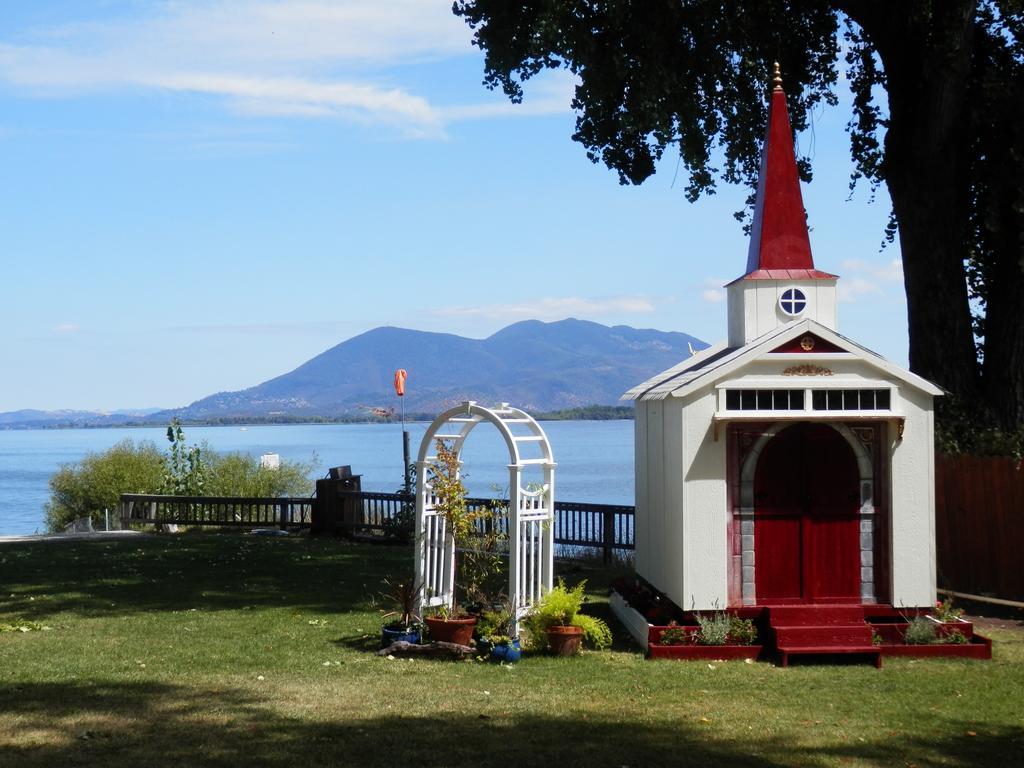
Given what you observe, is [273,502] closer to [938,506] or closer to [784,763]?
[938,506]

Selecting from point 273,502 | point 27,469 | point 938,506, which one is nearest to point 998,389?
point 938,506

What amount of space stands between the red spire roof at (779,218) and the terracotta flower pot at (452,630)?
518cm

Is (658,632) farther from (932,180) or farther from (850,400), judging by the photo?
(932,180)

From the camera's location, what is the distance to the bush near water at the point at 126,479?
33688 mm

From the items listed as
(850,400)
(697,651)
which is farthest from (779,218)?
(697,651)

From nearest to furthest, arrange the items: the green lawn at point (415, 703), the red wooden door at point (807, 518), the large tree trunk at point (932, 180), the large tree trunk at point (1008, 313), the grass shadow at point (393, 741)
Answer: the grass shadow at point (393, 741) → the green lawn at point (415, 703) → the red wooden door at point (807, 518) → the large tree trunk at point (1008, 313) → the large tree trunk at point (932, 180)

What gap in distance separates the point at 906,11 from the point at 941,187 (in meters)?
2.71

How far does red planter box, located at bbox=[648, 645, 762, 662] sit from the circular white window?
402 centimetres

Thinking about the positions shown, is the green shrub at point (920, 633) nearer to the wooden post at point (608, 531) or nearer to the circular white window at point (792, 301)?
the circular white window at point (792, 301)

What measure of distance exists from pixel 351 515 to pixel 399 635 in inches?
529

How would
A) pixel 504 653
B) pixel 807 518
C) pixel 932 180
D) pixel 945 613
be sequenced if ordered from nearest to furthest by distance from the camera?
pixel 504 653, pixel 945 613, pixel 807 518, pixel 932 180

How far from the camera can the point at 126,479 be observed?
111 feet

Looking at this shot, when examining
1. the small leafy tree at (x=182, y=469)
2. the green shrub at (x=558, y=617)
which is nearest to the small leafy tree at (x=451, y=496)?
the green shrub at (x=558, y=617)

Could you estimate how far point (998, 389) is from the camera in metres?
17.8
